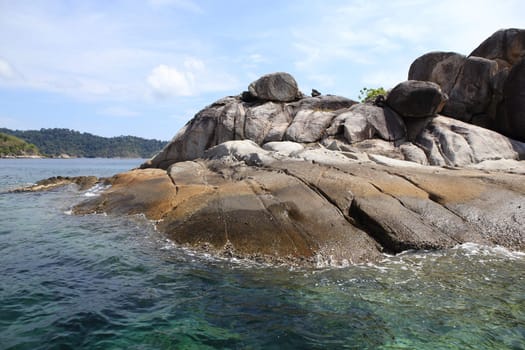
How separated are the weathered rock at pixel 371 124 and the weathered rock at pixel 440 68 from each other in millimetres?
5804

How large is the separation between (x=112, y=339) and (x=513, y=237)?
373 inches

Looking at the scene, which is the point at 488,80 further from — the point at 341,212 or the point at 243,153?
the point at 341,212

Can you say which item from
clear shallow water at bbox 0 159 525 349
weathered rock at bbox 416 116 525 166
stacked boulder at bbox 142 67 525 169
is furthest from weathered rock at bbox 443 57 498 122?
clear shallow water at bbox 0 159 525 349

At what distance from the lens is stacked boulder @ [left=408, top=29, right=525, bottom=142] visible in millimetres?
20453

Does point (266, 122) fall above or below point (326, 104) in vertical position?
below

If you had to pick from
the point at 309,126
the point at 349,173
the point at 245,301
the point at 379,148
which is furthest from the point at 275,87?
the point at 245,301

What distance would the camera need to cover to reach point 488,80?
72.3 feet

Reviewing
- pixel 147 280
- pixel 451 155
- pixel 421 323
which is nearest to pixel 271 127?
pixel 451 155

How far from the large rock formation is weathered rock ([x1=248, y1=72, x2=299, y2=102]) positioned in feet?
0.21

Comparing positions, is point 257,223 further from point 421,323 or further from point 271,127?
point 271,127

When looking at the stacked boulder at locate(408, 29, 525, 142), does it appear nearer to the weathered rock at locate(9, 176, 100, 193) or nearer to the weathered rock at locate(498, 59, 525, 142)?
the weathered rock at locate(498, 59, 525, 142)

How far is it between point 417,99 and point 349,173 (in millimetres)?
9123

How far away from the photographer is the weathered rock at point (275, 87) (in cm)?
2364

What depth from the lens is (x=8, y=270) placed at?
827cm
